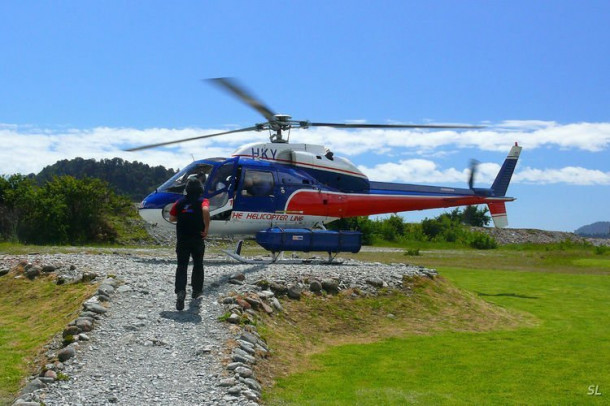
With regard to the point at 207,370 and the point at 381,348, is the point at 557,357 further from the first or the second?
the point at 207,370

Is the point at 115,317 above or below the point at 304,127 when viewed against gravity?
below

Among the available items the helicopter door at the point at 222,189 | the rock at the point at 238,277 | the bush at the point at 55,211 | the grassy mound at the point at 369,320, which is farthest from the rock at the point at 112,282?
the bush at the point at 55,211

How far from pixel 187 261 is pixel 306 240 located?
22.4 feet

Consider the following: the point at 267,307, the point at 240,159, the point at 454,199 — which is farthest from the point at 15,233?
the point at 267,307

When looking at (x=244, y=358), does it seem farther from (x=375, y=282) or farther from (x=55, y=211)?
(x=55, y=211)

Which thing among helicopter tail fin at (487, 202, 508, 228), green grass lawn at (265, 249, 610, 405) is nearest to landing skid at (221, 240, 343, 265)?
green grass lawn at (265, 249, 610, 405)

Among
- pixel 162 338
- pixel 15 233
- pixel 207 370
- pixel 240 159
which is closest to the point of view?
pixel 207 370

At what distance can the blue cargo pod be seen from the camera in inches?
695

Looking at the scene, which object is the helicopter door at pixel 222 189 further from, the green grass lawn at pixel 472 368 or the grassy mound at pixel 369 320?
the green grass lawn at pixel 472 368

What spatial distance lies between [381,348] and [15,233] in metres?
25.8

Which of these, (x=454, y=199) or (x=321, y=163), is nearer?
(x=321, y=163)

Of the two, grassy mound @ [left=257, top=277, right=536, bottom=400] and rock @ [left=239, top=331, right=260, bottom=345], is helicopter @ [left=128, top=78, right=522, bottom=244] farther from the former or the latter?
rock @ [left=239, top=331, right=260, bottom=345]

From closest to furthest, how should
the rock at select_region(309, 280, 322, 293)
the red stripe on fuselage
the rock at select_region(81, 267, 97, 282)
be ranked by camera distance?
1. the rock at select_region(81, 267, 97, 282)
2. the rock at select_region(309, 280, 322, 293)
3. the red stripe on fuselage

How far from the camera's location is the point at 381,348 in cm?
1199
